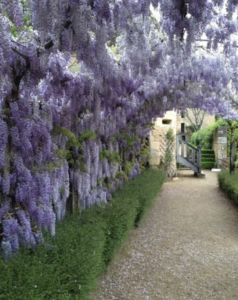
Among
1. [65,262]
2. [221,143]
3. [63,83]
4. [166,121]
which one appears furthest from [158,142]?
[65,262]

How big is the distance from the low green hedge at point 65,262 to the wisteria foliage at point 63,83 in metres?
0.24

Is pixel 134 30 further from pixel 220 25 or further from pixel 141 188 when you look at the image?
pixel 141 188

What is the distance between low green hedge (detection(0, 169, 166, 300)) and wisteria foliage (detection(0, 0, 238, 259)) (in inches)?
9.3

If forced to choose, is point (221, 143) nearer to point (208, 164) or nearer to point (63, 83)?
point (208, 164)

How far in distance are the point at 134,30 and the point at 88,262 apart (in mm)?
2824

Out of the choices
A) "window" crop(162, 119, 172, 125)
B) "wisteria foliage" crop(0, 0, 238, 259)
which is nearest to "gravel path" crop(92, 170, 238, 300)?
"wisteria foliage" crop(0, 0, 238, 259)

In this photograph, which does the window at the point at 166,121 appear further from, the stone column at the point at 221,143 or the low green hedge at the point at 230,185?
the stone column at the point at 221,143

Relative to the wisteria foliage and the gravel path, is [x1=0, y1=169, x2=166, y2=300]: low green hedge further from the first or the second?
the gravel path

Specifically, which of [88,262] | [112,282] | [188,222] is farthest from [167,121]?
[88,262]

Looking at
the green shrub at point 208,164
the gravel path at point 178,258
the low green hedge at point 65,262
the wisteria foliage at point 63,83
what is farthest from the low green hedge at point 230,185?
the green shrub at point 208,164

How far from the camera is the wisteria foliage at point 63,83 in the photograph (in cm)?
289

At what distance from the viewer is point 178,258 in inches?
203

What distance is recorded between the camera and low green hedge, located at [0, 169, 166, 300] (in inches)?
88.0

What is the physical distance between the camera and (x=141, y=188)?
278 inches
